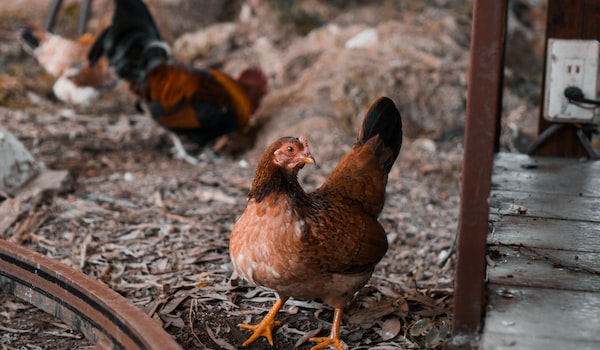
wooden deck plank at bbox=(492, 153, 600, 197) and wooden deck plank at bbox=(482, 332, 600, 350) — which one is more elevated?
wooden deck plank at bbox=(492, 153, 600, 197)

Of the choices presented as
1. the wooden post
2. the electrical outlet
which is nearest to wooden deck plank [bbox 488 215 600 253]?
the wooden post

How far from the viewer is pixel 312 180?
484 centimetres

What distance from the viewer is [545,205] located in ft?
9.01

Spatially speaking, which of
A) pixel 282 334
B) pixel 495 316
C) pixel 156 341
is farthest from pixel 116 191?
pixel 495 316

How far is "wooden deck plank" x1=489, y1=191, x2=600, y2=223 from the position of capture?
2.61 meters

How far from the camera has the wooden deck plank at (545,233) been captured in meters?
2.32

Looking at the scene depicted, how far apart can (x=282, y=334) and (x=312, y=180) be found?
222cm

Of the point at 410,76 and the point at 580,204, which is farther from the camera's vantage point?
the point at 410,76

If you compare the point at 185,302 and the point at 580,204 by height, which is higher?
the point at 580,204

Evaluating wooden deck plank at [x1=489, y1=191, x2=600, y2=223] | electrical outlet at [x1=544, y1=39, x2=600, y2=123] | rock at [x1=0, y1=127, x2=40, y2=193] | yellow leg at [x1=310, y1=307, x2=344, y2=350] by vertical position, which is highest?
electrical outlet at [x1=544, y1=39, x2=600, y2=123]

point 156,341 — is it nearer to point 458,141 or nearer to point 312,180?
point 312,180

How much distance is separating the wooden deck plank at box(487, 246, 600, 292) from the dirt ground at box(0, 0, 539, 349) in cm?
40

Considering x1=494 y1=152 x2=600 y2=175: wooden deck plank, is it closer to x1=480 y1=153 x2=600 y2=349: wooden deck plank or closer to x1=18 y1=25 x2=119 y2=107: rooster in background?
x1=480 y1=153 x2=600 y2=349: wooden deck plank

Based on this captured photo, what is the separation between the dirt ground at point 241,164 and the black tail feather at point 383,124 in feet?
2.19
